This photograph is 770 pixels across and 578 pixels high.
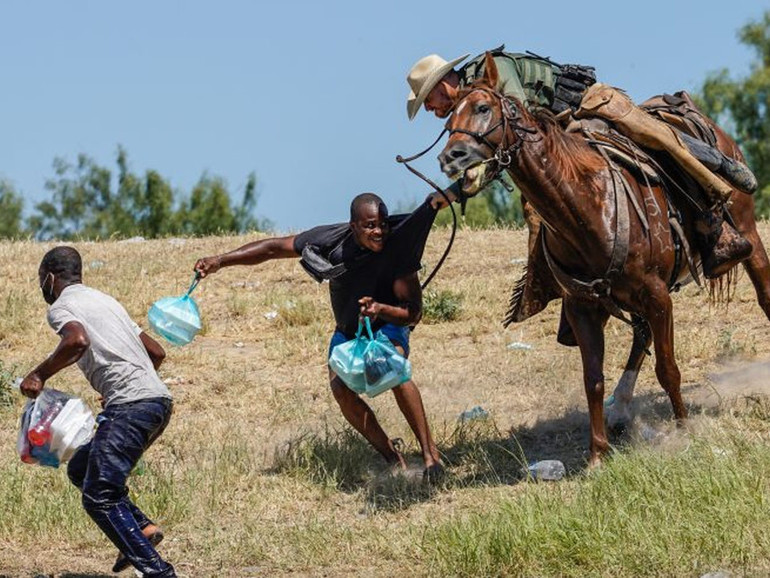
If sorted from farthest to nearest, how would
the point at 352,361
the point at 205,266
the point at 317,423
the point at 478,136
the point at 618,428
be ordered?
the point at 317,423
the point at 618,428
the point at 205,266
the point at 352,361
the point at 478,136

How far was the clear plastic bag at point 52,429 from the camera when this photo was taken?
7.57 metres

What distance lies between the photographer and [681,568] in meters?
7.18

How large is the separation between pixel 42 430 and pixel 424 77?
10.9 ft

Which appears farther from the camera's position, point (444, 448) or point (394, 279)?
point (444, 448)

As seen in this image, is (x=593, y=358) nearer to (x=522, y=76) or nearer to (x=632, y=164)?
(x=632, y=164)

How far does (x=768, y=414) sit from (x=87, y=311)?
15.2ft

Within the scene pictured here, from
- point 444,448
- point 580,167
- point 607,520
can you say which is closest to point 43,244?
point 444,448

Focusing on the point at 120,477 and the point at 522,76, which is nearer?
the point at 120,477

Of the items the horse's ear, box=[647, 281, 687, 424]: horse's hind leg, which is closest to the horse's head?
the horse's ear

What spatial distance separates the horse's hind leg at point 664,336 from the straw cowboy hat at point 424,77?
1.80 metres

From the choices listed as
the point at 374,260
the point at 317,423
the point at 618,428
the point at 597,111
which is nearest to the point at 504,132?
the point at 374,260

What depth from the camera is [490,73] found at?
8828mm

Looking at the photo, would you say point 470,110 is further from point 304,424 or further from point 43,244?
point 43,244

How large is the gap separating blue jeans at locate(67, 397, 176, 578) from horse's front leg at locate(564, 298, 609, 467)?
2922 millimetres
